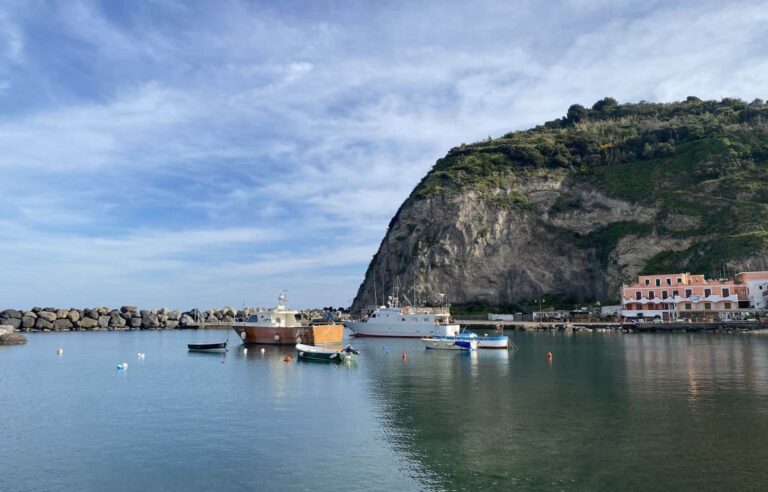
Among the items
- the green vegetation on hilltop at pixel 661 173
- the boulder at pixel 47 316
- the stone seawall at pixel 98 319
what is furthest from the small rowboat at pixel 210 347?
the green vegetation on hilltop at pixel 661 173

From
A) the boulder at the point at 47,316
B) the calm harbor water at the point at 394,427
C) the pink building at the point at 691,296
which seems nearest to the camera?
the calm harbor water at the point at 394,427

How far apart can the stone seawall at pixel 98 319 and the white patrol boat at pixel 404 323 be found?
96.5 feet

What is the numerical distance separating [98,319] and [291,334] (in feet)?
228

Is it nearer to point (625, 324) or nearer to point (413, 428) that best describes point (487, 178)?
point (625, 324)

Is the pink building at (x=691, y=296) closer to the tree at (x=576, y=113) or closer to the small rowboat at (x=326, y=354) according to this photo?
the small rowboat at (x=326, y=354)

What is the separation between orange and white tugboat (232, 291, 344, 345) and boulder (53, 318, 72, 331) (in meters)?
62.7

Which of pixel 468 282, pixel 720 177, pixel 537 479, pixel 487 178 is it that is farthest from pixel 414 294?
pixel 537 479

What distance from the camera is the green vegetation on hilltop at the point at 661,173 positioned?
327ft

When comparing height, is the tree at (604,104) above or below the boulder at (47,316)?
above

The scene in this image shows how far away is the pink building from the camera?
3430 inches

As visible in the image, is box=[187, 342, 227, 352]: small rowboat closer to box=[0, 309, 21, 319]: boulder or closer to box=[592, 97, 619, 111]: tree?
box=[0, 309, 21, 319]: boulder

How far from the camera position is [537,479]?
17.3 m

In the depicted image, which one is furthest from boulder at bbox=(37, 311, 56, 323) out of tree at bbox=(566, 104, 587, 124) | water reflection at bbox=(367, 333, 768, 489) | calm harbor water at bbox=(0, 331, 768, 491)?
tree at bbox=(566, 104, 587, 124)

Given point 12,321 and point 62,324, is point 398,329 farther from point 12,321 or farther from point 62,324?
point 12,321
